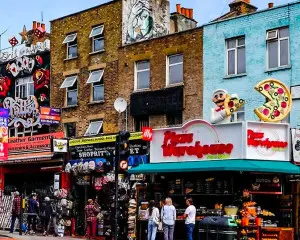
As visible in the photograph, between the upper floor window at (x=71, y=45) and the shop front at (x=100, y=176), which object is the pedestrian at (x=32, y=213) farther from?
the upper floor window at (x=71, y=45)

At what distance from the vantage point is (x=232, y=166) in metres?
22.8

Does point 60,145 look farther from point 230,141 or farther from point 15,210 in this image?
point 230,141

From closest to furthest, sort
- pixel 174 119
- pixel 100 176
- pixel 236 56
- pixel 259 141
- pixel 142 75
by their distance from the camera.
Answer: pixel 259 141 → pixel 236 56 → pixel 174 119 → pixel 100 176 → pixel 142 75

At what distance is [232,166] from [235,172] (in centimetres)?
147

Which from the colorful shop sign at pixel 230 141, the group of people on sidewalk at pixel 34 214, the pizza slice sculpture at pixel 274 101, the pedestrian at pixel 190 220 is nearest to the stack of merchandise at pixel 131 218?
the colorful shop sign at pixel 230 141

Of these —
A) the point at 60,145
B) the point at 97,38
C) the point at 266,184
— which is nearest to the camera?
the point at 266,184

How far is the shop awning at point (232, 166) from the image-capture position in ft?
74.6

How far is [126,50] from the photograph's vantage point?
32.6 meters

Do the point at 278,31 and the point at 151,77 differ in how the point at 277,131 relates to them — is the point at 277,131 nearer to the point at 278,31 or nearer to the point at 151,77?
the point at 278,31

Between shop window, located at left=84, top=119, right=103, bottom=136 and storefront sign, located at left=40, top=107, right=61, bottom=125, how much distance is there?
8.32 feet

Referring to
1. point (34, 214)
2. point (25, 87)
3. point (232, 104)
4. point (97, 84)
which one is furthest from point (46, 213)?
point (232, 104)

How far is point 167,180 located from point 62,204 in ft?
22.5

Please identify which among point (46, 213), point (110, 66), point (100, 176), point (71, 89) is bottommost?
point (46, 213)

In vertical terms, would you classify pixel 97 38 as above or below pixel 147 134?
above
